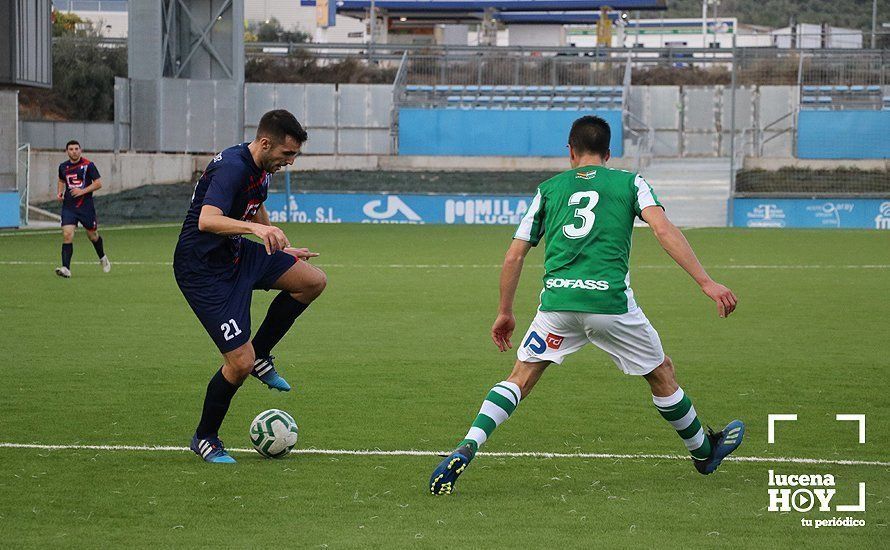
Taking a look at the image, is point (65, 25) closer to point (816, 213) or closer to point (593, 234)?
point (816, 213)

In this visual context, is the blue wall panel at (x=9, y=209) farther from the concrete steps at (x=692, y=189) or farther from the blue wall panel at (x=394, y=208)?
the concrete steps at (x=692, y=189)

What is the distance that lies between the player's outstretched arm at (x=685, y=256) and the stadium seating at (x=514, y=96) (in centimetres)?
4076

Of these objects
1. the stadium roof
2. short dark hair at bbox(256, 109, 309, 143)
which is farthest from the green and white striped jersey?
the stadium roof

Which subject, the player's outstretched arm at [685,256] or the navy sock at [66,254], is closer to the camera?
the player's outstretched arm at [685,256]

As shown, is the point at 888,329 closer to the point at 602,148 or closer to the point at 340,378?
the point at 340,378

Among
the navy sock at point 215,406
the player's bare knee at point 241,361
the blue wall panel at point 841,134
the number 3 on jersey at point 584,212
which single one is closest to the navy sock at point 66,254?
the navy sock at point 215,406

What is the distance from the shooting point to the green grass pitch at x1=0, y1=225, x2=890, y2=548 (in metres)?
5.44

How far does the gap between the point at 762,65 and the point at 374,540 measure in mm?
43812

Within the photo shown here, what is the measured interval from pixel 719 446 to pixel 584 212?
146 cm

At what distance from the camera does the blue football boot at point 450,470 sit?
585 cm

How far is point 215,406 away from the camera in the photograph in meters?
6.67

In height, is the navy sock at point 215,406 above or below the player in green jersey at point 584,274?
below

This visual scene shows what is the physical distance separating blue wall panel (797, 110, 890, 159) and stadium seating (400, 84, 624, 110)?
756cm

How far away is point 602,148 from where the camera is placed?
19.6 feet
